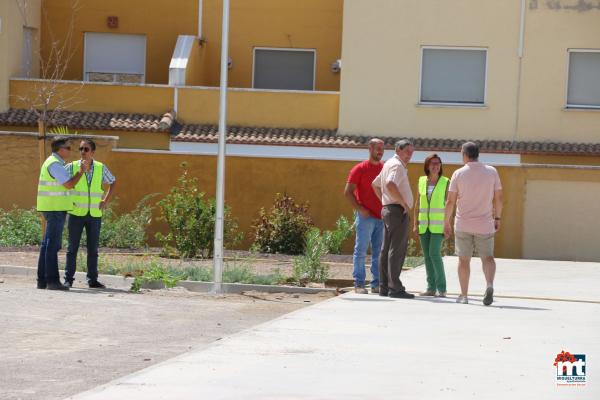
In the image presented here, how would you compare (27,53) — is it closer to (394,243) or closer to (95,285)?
(95,285)

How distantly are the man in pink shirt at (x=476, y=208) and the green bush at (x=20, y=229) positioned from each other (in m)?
12.5

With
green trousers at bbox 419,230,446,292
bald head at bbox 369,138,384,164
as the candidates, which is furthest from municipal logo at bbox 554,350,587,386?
bald head at bbox 369,138,384,164

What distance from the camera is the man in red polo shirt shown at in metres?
15.9

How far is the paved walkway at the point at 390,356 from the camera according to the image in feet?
29.0

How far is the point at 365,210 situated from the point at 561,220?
565 inches

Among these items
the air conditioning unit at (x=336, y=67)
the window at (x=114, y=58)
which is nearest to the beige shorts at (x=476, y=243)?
the air conditioning unit at (x=336, y=67)

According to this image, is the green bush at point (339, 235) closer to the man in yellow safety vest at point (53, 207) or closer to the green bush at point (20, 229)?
the green bush at point (20, 229)

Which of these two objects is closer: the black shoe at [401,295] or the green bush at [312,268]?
the black shoe at [401,295]

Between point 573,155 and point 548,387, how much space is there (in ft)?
69.6

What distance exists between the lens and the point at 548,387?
9164mm

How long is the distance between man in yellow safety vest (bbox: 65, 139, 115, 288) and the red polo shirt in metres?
3.46

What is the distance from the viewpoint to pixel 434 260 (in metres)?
15.8

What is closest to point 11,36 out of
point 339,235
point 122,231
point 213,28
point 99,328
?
point 213,28

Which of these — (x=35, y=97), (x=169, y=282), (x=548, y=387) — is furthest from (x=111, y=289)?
(x=35, y=97)
